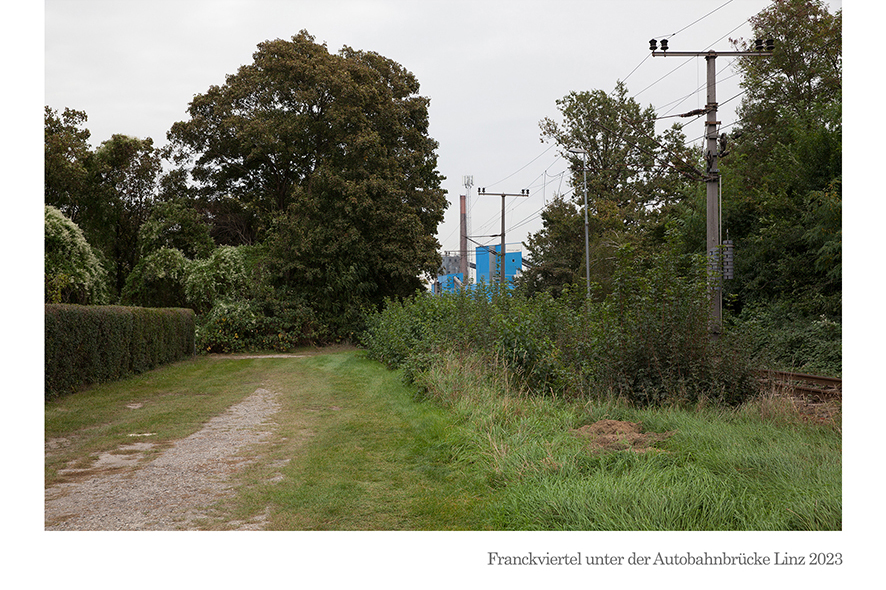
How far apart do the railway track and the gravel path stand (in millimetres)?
6181

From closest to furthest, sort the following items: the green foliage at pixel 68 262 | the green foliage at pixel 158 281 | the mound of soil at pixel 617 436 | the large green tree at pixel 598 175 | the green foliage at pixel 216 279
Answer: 1. the mound of soil at pixel 617 436
2. the green foliage at pixel 68 262
3. the green foliage at pixel 216 279
4. the green foliage at pixel 158 281
5. the large green tree at pixel 598 175

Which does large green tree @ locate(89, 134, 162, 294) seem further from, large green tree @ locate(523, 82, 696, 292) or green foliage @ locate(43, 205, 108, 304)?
large green tree @ locate(523, 82, 696, 292)

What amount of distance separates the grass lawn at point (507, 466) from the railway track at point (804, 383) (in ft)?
4.55

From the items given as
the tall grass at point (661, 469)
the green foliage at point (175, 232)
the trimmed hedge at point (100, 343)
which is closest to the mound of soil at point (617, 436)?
the tall grass at point (661, 469)

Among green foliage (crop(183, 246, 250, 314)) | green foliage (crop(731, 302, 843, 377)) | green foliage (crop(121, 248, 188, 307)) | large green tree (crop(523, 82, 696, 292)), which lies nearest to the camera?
green foliage (crop(731, 302, 843, 377))

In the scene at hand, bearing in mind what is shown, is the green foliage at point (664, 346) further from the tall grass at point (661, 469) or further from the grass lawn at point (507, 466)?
the grass lawn at point (507, 466)

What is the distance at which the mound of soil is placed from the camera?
4.90 meters

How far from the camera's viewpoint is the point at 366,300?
82.3ft

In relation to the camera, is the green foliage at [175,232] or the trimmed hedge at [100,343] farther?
the green foliage at [175,232]

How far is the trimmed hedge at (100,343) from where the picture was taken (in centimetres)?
1050

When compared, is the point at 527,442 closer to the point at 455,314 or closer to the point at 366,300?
the point at 455,314

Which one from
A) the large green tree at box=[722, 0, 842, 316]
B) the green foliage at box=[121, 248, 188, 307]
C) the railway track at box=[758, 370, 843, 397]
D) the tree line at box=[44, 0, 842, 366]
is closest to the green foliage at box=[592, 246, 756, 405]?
the railway track at box=[758, 370, 843, 397]

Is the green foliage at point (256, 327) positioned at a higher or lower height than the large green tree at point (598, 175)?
lower
